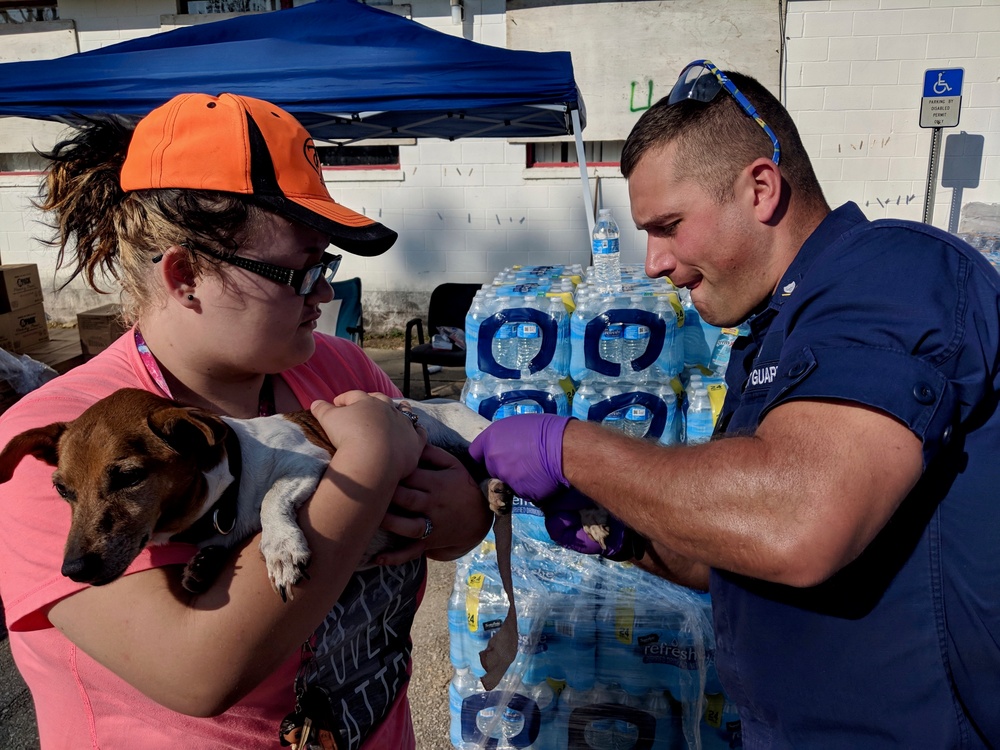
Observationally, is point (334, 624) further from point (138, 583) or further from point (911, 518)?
point (911, 518)

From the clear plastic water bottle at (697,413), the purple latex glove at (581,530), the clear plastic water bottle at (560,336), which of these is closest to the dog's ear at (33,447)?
the purple latex glove at (581,530)

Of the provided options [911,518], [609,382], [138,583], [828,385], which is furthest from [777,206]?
[609,382]

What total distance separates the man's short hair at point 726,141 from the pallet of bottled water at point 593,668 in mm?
1623

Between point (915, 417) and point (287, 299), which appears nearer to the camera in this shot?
point (915, 417)

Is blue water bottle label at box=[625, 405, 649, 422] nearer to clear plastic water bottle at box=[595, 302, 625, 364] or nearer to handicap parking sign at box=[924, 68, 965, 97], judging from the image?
clear plastic water bottle at box=[595, 302, 625, 364]

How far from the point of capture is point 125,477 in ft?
4.14

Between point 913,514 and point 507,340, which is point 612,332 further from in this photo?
point 913,514

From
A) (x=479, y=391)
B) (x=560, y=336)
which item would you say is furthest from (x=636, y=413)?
(x=479, y=391)

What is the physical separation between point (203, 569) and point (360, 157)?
10.3 meters

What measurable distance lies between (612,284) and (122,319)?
309 cm

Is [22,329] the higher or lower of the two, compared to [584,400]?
lower

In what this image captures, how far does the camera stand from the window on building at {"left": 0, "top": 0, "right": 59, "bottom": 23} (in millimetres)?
10852

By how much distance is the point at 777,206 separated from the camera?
1.74 metres

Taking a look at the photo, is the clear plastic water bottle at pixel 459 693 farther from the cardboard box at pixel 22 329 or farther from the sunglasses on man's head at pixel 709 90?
the cardboard box at pixel 22 329
